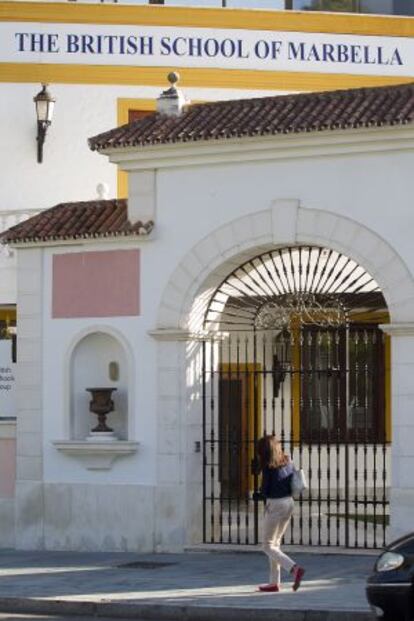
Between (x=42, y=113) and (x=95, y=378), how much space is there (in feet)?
25.9

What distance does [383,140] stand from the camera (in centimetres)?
1819

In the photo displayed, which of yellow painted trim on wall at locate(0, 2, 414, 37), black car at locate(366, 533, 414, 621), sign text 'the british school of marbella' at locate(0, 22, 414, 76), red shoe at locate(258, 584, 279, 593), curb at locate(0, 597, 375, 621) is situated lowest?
curb at locate(0, 597, 375, 621)

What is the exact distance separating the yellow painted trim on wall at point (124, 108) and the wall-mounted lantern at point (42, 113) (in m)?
1.30

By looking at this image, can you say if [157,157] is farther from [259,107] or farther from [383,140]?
[383,140]

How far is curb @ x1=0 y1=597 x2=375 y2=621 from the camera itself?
1434 centimetres

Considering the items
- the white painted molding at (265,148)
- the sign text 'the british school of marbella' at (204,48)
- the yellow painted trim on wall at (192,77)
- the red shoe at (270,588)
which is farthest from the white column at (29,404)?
the sign text 'the british school of marbella' at (204,48)

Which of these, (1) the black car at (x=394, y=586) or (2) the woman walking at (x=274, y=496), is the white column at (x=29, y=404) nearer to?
(2) the woman walking at (x=274, y=496)

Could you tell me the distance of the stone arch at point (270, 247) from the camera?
18.2 m

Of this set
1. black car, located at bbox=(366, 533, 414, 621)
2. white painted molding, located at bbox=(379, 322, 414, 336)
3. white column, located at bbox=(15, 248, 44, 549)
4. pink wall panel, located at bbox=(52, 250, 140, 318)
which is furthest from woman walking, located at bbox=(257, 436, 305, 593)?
white column, located at bbox=(15, 248, 44, 549)

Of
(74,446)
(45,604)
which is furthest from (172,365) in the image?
(45,604)

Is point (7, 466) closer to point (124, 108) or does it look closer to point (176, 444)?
point (176, 444)

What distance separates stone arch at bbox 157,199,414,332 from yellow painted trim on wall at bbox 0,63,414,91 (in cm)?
961

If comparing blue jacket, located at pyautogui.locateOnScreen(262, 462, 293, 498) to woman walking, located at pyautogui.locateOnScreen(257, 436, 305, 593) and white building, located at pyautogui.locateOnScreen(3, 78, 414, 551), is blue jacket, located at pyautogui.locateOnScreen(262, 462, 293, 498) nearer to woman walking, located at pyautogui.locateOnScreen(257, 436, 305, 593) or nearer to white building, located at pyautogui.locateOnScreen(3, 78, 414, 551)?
woman walking, located at pyautogui.locateOnScreen(257, 436, 305, 593)

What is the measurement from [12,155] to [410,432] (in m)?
11.9
